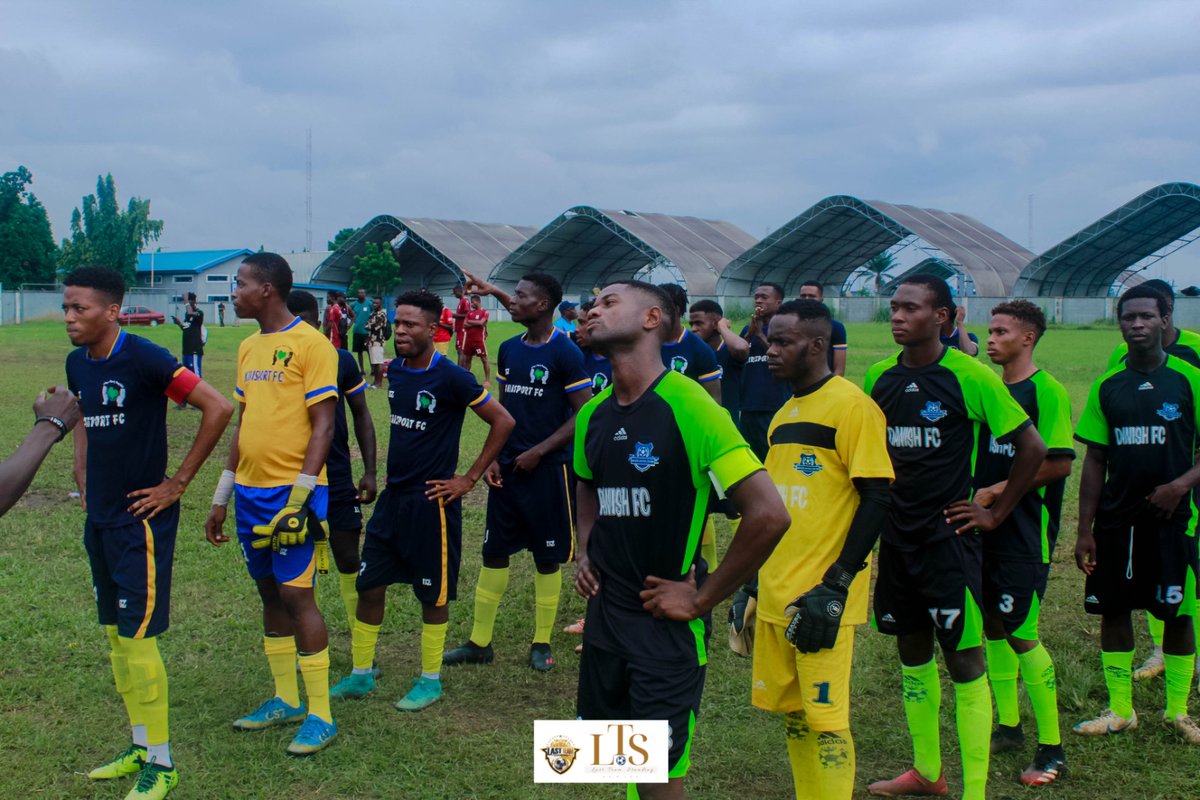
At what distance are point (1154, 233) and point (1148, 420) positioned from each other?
69.9 meters

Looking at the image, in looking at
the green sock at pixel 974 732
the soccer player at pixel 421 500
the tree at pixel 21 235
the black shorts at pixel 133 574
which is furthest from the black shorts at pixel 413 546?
the tree at pixel 21 235

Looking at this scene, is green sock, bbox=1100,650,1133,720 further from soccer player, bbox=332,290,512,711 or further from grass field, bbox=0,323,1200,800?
soccer player, bbox=332,290,512,711

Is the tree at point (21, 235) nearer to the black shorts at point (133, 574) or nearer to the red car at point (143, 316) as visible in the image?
the red car at point (143, 316)

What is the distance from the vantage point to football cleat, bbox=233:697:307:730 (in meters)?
5.59

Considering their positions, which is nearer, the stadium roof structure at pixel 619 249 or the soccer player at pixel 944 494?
the soccer player at pixel 944 494

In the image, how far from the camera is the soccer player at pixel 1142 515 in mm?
5488

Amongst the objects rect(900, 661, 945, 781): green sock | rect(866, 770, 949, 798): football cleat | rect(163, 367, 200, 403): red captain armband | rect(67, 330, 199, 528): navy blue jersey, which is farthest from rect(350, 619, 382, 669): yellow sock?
rect(900, 661, 945, 781): green sock

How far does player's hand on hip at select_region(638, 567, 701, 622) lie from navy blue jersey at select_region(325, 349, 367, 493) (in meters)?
3.25

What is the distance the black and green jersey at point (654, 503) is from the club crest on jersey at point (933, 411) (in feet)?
5.10

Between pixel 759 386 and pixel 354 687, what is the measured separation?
178 inches

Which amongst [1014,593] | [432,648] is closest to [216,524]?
[432,648]

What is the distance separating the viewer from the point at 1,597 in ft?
24.9

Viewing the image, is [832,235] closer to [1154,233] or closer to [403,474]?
[1154,233]

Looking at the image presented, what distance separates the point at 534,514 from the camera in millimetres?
6816
